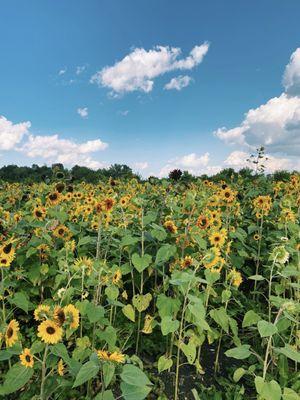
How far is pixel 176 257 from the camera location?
334 centimetres

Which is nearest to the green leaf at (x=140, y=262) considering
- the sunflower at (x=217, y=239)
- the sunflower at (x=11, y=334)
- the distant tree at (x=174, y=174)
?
the sunflower at (x=217, y=239)

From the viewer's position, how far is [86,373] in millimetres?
1820

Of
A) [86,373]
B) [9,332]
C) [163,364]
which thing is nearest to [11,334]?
[9,332]

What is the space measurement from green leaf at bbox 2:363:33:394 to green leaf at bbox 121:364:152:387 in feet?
1.66

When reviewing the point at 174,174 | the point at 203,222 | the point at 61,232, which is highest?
the point at 174,174

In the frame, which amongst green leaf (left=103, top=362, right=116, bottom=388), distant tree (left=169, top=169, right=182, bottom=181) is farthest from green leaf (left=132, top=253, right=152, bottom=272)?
distant tree (left=169, top=169, right=182, bottom=181)

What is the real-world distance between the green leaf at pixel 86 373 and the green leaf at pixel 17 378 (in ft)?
1.16

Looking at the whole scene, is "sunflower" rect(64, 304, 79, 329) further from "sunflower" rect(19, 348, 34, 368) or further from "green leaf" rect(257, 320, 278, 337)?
"green leaf" rect(257, 320, 278, 337)

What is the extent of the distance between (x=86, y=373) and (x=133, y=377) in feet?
0.67

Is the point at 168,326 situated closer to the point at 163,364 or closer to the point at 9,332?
the point at 163,364

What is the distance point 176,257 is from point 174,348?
0.75m

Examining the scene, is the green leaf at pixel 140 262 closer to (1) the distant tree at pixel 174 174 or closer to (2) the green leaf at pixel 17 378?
(2) the green leaf at pixel 17 378

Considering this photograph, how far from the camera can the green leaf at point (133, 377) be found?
1816 mm

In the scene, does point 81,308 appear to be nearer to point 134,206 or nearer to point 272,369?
point 272,369
